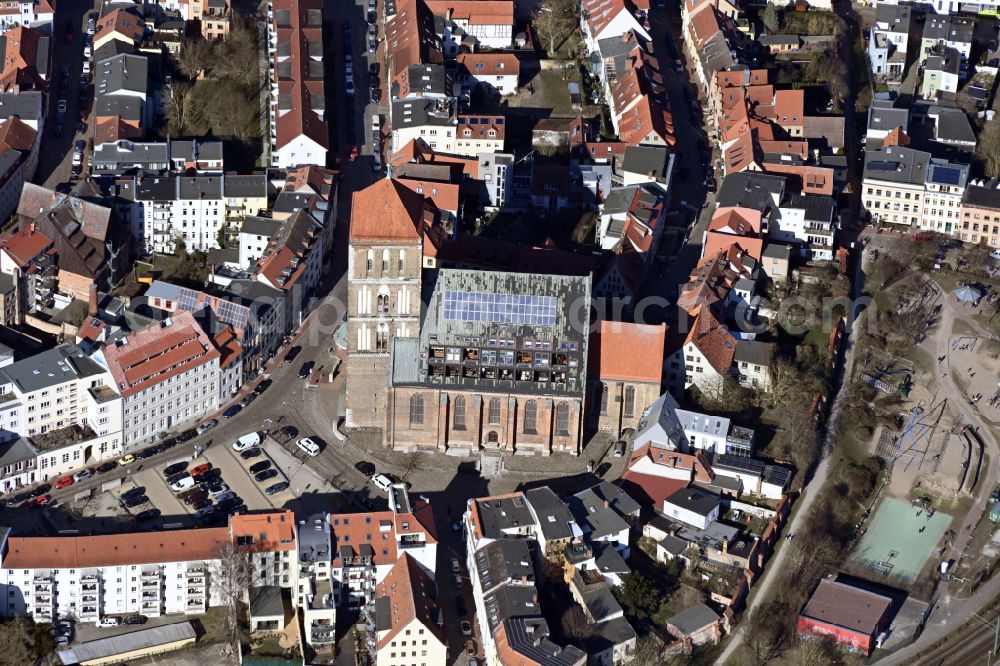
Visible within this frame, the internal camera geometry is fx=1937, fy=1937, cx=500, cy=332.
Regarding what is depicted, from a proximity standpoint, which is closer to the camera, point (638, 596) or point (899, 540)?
point (638, 596)

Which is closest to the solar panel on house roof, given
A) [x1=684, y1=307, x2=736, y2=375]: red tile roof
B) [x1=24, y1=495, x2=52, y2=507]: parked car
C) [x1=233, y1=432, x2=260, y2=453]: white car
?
[x1=684, y1=307, x2=736, y2=375]: red tile roof

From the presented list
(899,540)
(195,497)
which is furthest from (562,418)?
(195,497)

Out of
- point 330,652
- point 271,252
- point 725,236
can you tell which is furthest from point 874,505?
point 271,252

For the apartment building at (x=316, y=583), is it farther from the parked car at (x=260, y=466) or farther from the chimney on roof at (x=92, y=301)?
the chimney on roof at (x=92, y=301)

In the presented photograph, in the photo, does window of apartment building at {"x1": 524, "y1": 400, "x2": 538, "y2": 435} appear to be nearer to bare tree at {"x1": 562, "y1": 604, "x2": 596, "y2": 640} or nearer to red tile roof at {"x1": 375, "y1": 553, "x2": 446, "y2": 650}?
red tile roof at {"x1": 375, "y1": 553, "x2": 446, "y2": 650}

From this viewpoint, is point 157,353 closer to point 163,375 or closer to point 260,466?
point 163,375

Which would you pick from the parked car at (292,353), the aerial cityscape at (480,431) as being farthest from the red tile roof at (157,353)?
the parked car at (292,353)
